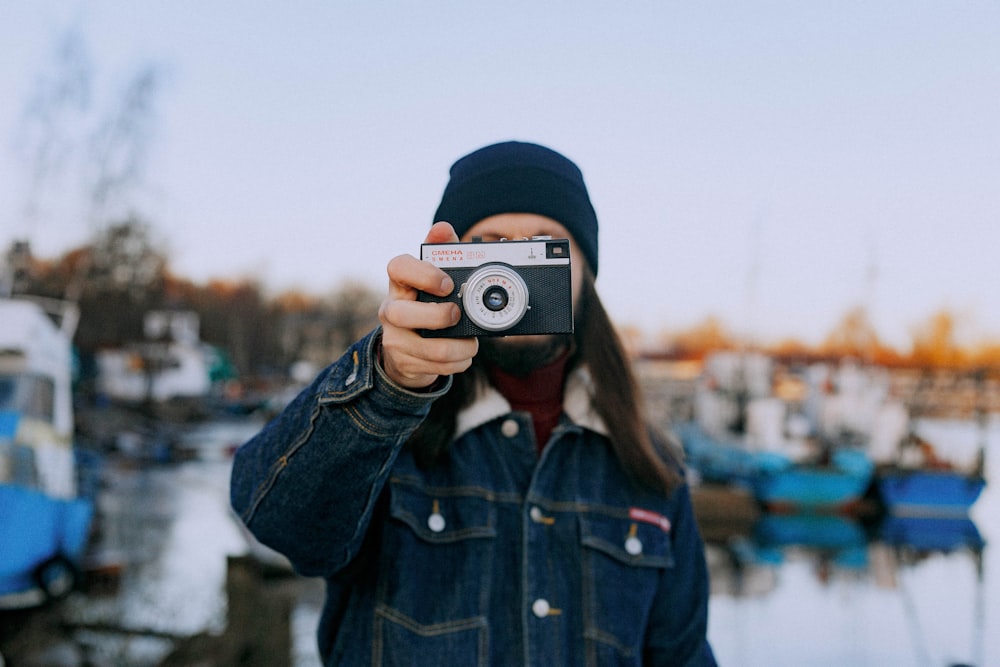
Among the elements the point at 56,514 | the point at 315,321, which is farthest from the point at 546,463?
the point at 315,321

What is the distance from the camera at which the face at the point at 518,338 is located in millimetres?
2295

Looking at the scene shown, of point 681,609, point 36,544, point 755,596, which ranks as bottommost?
point 755,596

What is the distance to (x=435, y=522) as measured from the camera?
217 centimetres

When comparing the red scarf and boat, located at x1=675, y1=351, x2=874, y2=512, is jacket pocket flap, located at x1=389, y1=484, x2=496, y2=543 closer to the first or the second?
the red scarf

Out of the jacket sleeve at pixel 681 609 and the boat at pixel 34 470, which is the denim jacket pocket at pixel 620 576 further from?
the boat at pixel 34 470

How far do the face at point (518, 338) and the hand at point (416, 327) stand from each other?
62 centimetres

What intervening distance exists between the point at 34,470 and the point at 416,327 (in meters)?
7.94

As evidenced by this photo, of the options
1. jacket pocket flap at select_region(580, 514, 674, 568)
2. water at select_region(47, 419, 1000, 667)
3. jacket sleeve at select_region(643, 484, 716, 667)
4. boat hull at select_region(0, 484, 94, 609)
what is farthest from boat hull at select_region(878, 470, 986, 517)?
jacket pocket flap at select_region(580, 514, 674, 568)

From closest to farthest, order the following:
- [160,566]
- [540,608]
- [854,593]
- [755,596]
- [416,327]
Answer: [416,327] < [540,608] < [160,566] < [755,596] < [854,593]

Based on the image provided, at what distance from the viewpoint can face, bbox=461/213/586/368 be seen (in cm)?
229

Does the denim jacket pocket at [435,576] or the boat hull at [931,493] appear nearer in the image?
the denim jacket pocket at [435,576]

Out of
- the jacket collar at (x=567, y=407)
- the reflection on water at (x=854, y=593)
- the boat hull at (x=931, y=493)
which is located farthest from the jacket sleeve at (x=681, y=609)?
the boat hull at (x=931, y=493)

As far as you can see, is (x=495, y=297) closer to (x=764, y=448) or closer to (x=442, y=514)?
(x=442, y=514)

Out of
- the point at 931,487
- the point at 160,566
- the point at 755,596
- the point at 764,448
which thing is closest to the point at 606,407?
the point at 160,566
